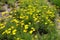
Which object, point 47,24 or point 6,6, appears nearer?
point 47,24

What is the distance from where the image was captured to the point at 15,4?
6.84 m

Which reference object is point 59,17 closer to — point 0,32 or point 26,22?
point 26,22

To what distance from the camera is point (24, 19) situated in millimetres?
5301

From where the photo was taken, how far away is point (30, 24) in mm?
5098

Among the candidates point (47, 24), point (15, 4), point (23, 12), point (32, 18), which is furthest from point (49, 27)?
point (15, 4)

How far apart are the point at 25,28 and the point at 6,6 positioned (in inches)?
81.1

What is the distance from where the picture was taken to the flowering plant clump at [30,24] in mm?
4694

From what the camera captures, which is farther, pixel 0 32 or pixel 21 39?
pixel 0 32

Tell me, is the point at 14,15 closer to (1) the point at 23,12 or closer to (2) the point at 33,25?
(1) the point at 23,12

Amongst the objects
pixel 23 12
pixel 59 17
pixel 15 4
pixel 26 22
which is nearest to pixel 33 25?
pixel 26 22

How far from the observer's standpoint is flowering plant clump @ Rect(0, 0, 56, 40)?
4694 mm

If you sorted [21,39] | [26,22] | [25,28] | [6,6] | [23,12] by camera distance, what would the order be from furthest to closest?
[6,6] → [23,12] → [26,22] → [25,28] → [21,39]

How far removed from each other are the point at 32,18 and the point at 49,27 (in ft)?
1.92

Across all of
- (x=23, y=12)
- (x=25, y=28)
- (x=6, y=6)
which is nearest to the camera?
(x=25, y=28)
